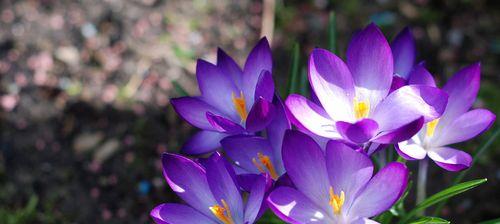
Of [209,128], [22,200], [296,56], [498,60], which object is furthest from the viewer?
[498,60]

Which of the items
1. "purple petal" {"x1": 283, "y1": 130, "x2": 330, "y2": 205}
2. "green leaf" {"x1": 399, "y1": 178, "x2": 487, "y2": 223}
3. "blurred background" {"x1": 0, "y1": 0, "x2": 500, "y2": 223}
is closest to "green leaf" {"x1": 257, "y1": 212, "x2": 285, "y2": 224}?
"green leaf" {"x1": 399, "y1": 178, "x2": 487, "y2": 223}

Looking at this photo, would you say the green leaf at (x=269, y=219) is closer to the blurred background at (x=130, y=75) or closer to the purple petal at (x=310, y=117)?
the purple petal at (x=310, y=117)

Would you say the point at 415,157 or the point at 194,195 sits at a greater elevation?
the point at 415,157

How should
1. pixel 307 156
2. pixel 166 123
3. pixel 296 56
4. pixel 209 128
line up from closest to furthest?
1. pixel 307 156
2. pixel 209 128
3. pixel 296 56
4. pixel 166 123

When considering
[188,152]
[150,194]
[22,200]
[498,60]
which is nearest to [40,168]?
[22,200]

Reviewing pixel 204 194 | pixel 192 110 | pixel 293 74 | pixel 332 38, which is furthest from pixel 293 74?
pixel 204 194

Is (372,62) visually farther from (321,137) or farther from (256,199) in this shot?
(256,199)

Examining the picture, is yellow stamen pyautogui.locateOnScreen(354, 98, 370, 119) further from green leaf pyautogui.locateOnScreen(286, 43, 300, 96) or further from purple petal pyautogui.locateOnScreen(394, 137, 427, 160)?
green leaf pyautogui.locateOnScreen(286, 43, 300, 96)

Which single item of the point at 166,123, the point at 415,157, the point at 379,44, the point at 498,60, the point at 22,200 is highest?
the point at 379,44

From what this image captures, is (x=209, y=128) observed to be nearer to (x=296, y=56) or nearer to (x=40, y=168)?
(x=296, y=56)
